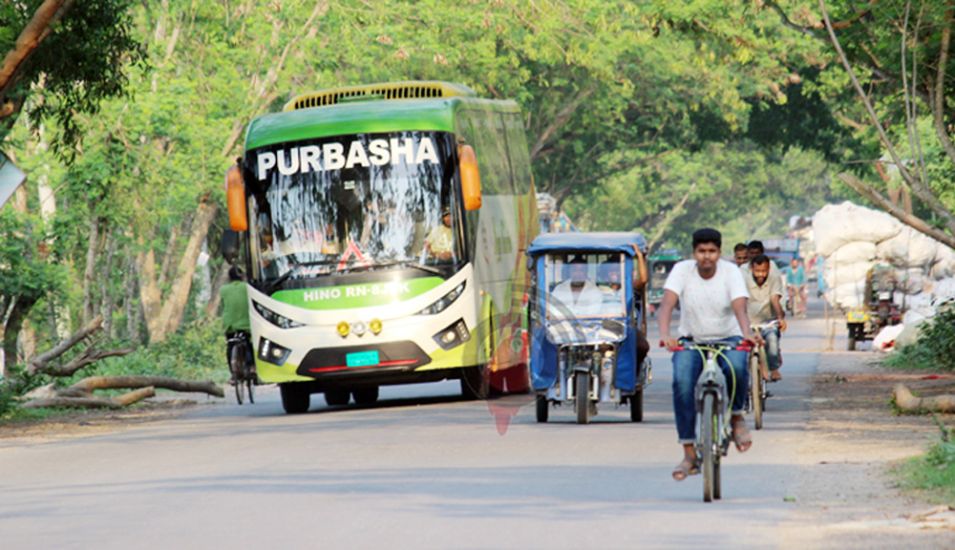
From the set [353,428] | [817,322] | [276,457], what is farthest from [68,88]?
[817,322]

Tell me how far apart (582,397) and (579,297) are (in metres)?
1.28

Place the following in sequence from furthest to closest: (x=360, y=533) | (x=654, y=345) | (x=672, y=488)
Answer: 1. (x=654, y=345)
2. (x=672, y=488)
3. (x=360, y=533)

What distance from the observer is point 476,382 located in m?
24.7

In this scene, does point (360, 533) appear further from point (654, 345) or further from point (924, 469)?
point (654, 345)

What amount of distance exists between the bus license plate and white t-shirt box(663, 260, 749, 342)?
1041 centimetres

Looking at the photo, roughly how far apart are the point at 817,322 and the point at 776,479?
47795mm

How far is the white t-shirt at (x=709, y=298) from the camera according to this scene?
1291 centimetres

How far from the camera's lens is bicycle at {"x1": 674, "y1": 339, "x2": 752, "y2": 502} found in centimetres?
1223

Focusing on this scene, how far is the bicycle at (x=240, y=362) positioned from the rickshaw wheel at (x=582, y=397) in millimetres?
8456

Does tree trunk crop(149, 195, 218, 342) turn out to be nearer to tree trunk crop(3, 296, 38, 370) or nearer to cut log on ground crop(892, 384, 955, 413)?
tree trunk crop(3, 296, 38, 370)

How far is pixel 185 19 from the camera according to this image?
39.7 metres

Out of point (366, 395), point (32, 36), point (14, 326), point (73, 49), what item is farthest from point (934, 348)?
point (32, 36)

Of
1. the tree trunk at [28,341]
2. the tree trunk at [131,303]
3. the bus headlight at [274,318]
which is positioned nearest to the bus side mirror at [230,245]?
the bus headlight at [274,318]

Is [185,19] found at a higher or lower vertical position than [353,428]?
higher
